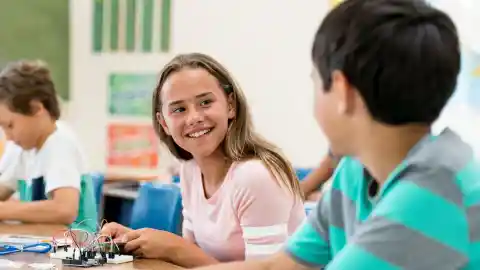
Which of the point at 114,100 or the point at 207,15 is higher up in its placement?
the point at 207,15

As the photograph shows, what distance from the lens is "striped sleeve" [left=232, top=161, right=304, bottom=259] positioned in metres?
1.64

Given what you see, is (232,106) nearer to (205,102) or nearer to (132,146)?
(205,102)

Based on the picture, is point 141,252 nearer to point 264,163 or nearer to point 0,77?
point 264,163

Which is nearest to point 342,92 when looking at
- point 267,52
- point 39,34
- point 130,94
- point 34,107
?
point 34,107

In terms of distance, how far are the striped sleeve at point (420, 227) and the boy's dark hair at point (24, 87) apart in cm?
191

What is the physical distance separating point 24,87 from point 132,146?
91.4 inches

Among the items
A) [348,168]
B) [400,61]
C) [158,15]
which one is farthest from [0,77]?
[158,15]

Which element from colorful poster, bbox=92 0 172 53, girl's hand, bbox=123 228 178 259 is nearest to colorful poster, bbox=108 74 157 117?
colorful poster, bbox=92 0 172 53

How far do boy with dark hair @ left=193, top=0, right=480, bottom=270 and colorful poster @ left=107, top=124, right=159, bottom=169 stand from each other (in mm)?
3916

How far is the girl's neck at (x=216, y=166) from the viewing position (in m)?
1.81

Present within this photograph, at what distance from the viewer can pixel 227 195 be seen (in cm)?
174

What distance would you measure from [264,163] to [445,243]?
35.5 inches

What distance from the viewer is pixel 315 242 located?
3.86 feet

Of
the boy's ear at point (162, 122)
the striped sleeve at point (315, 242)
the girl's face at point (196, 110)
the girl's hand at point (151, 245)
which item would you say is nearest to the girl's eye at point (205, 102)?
the girl's face at point (196, 110)
